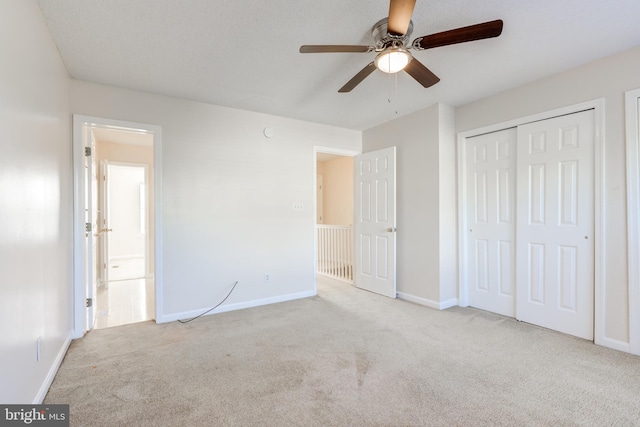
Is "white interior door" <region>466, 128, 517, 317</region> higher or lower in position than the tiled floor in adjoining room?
higher

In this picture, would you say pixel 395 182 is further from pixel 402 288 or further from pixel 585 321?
pixel 585 321

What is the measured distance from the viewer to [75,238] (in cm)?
283

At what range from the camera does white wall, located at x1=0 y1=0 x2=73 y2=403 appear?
1.41m

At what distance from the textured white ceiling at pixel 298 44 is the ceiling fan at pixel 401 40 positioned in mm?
210

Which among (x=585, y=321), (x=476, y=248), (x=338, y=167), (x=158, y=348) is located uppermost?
(x=338, y=167)

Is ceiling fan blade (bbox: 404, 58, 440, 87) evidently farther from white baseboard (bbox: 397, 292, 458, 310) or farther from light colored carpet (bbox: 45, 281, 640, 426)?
white baseboard (bbox: 397, 292, 458, 310)

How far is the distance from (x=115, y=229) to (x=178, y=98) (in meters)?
5.87

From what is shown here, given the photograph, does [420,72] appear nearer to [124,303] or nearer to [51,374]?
[51,374]

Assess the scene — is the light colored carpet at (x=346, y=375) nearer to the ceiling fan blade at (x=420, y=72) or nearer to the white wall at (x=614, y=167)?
the white wall at (x=614, y=167)

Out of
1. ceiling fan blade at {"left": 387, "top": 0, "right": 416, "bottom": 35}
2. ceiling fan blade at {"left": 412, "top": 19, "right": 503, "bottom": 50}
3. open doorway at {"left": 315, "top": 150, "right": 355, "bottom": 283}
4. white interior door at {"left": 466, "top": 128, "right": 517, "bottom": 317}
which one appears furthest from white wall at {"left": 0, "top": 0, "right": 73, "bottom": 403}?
white interior door at {"left": 466, "top": 128, "right": 517, "bottom": 317}

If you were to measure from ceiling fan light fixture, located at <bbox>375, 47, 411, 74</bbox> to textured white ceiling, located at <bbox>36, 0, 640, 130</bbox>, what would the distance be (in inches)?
9.7

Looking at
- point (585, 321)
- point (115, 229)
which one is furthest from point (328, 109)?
point (115, 229)

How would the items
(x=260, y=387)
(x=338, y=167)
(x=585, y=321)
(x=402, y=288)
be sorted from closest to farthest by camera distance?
(x=260, y=387) → (x=585, y=321) → (x=402, y=288) → (x=338, y=167)

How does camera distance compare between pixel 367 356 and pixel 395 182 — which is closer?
pixel 367 356
